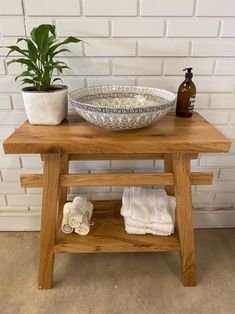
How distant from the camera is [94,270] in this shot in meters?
0.96

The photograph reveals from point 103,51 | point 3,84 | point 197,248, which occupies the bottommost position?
point 197,248

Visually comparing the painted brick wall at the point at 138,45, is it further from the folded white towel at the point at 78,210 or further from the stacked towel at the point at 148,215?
the stacked towel at the point at 148,215

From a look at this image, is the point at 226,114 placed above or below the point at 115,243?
above

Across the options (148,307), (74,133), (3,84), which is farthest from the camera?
(3,84)

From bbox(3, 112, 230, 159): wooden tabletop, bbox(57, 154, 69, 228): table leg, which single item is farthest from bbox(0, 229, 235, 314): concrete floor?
bbox(3, 112, 230, 159): wooden tabletop

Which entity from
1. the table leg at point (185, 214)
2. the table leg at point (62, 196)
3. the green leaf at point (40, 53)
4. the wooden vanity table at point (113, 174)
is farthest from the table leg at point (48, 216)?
the table leg at point (185, 214)

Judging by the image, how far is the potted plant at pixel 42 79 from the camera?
68cm

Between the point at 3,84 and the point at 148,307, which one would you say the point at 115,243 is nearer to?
the point at 148,307

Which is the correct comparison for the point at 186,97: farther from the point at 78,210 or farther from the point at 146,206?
the point at 78,210

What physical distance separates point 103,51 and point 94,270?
2.68 ft

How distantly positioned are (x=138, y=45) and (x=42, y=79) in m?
0.37

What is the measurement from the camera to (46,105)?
0.72 metres

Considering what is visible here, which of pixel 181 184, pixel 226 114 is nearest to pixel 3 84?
pixel 181 184

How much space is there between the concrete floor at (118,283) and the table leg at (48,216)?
0.07 metres
